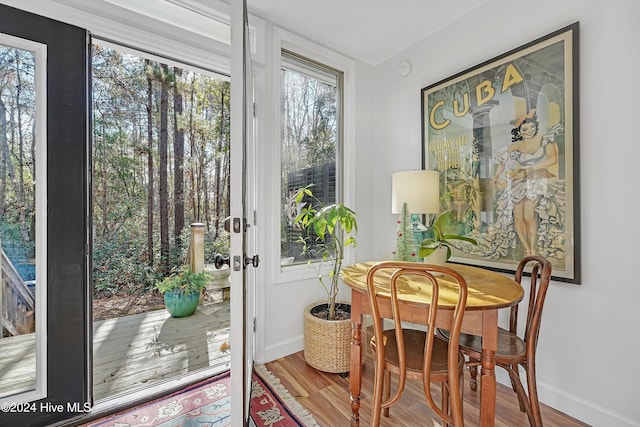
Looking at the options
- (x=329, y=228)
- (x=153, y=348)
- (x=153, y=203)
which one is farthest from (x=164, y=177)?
(x=329, y=228)

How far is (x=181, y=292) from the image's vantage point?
302 cm

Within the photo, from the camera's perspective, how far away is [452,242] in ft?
7.12

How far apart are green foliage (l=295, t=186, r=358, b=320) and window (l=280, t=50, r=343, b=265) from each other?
9cm

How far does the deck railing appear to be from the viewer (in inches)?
54.9

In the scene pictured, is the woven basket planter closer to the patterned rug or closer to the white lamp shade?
the patterned rug

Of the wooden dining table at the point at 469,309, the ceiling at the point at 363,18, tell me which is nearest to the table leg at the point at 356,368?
the wooden dining table at the point at 469,309

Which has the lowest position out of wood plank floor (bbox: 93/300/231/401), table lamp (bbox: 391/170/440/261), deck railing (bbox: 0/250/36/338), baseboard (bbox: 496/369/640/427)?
wood plank floor (bbox: 93/300/231/401)

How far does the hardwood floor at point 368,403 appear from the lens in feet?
5.07

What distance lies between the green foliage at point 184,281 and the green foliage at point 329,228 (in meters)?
1.49

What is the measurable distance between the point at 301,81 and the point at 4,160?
198 centimetres

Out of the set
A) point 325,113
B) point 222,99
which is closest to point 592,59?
point 325,113

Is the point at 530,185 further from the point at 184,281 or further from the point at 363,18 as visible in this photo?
the point at 184,281

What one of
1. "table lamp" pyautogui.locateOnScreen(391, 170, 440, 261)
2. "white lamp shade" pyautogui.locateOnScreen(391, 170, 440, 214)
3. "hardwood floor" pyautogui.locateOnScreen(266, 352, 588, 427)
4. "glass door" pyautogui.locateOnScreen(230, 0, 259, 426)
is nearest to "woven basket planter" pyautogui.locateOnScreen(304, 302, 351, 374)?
"hardwood floor" pyautogui.locateOnScreen(266, 352, 588, 427)

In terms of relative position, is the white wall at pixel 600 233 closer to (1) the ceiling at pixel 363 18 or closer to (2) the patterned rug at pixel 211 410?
(1) the ceiling at pixel 363 18
